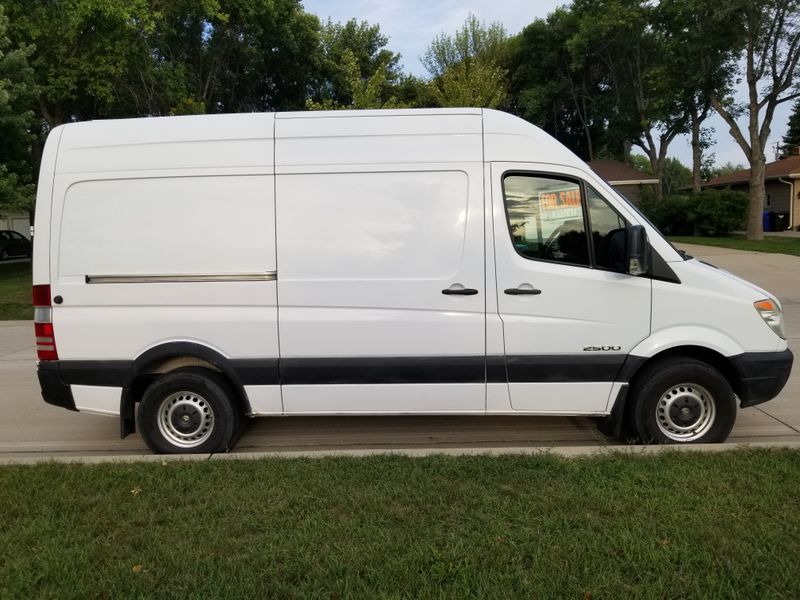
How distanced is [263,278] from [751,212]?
26097 mm

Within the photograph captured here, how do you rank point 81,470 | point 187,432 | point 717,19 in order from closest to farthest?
1. point 81,470
2. point 187,432
3. point 717,19

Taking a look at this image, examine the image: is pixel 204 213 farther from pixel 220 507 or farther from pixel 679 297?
pixel 679 297

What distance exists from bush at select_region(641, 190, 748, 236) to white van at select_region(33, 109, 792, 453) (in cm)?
2639

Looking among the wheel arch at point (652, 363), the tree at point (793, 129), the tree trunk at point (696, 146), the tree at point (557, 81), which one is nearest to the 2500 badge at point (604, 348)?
the wheel arch at point (652, 363)

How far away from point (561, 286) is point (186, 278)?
2.61 metres

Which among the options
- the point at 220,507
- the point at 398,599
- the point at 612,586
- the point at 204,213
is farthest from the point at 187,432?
the point at 612,586

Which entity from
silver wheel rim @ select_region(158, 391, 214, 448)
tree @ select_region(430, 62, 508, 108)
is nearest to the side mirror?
silver wheel rim @ select_region(158, 391, 214, 448)

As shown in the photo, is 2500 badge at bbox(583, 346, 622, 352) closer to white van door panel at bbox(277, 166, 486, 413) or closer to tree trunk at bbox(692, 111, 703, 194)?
white van door panel at bbox(277, 166, 486, 413)

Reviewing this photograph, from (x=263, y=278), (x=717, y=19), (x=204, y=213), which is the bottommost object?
(x=263, y=278)

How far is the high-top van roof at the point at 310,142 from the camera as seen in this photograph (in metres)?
4.46

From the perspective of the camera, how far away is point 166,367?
4695 millimetres

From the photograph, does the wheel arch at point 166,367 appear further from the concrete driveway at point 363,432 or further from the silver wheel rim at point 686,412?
the silver wheel rim at point 686,412

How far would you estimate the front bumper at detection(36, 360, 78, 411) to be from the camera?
461cm

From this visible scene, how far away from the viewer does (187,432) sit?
4.74 m
